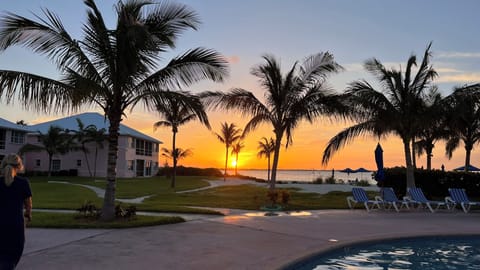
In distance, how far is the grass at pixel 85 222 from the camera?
34.6ft

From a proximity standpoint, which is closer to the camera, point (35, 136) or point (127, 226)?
point (127, 226)

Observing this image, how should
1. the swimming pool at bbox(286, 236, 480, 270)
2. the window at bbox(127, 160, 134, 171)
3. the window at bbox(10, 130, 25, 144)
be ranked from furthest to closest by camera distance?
the window at bbox(127, 160, 134, 171), the window at bbox(10, 130, 25, 144), the swimming pool at bbox(286, 236, 480, 270)

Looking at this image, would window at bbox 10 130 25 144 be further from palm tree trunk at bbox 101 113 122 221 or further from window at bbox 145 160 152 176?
palm tree trunk at bbox 101 113 122 221

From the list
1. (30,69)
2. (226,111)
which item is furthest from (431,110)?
(30,69)

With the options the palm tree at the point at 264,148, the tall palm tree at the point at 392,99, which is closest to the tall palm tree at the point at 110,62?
the tall palm tree at the point at 392,99

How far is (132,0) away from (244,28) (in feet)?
19.2

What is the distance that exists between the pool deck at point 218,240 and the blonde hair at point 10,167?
2.16 meters

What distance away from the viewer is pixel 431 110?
18016 mm

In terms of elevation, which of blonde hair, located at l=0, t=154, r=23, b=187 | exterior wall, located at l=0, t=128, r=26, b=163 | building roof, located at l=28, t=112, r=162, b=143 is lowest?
blonde hair, located at l=0, t=154, r=23, b=187

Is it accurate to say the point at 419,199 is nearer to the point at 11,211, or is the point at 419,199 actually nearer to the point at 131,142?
the point at 11,211

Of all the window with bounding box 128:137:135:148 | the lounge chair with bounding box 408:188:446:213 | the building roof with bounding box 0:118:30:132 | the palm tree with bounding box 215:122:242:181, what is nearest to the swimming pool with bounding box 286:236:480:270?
the lounge chair with bounding box 408:188:446:213

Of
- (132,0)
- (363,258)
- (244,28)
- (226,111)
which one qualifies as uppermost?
(244,28)

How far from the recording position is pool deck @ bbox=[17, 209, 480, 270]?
7020 millimetres

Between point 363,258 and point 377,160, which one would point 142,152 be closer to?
point 377,160
